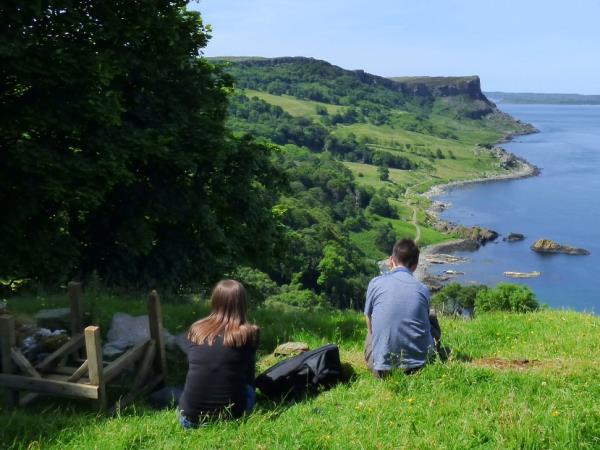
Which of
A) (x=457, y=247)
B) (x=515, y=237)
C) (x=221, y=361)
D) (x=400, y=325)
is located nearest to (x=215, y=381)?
(x=221, y=361)

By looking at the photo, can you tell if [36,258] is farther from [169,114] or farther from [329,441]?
[329,441]

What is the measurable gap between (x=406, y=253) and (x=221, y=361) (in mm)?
2658

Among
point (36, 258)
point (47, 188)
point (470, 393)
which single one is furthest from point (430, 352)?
point (36, 258)

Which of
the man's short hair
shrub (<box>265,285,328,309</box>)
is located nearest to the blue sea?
shrub (<box>265,285,328,309</box>)

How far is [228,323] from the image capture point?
664 centimetres

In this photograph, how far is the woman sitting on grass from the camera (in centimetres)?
648

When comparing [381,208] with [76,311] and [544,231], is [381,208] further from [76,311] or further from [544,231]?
[76,311]

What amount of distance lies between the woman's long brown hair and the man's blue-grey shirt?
1635 millimetres

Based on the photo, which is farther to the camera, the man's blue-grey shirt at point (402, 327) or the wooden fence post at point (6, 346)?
the wooden fence post at point (6, 346)

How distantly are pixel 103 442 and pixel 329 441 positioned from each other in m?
2.14

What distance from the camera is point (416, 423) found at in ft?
20.1

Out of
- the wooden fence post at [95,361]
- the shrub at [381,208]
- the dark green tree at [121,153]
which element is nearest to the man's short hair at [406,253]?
the wooden fence post at [95,361]

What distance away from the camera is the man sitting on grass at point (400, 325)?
7.41 meters

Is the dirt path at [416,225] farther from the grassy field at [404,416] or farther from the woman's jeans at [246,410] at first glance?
the woman's jeans at [246,410]
